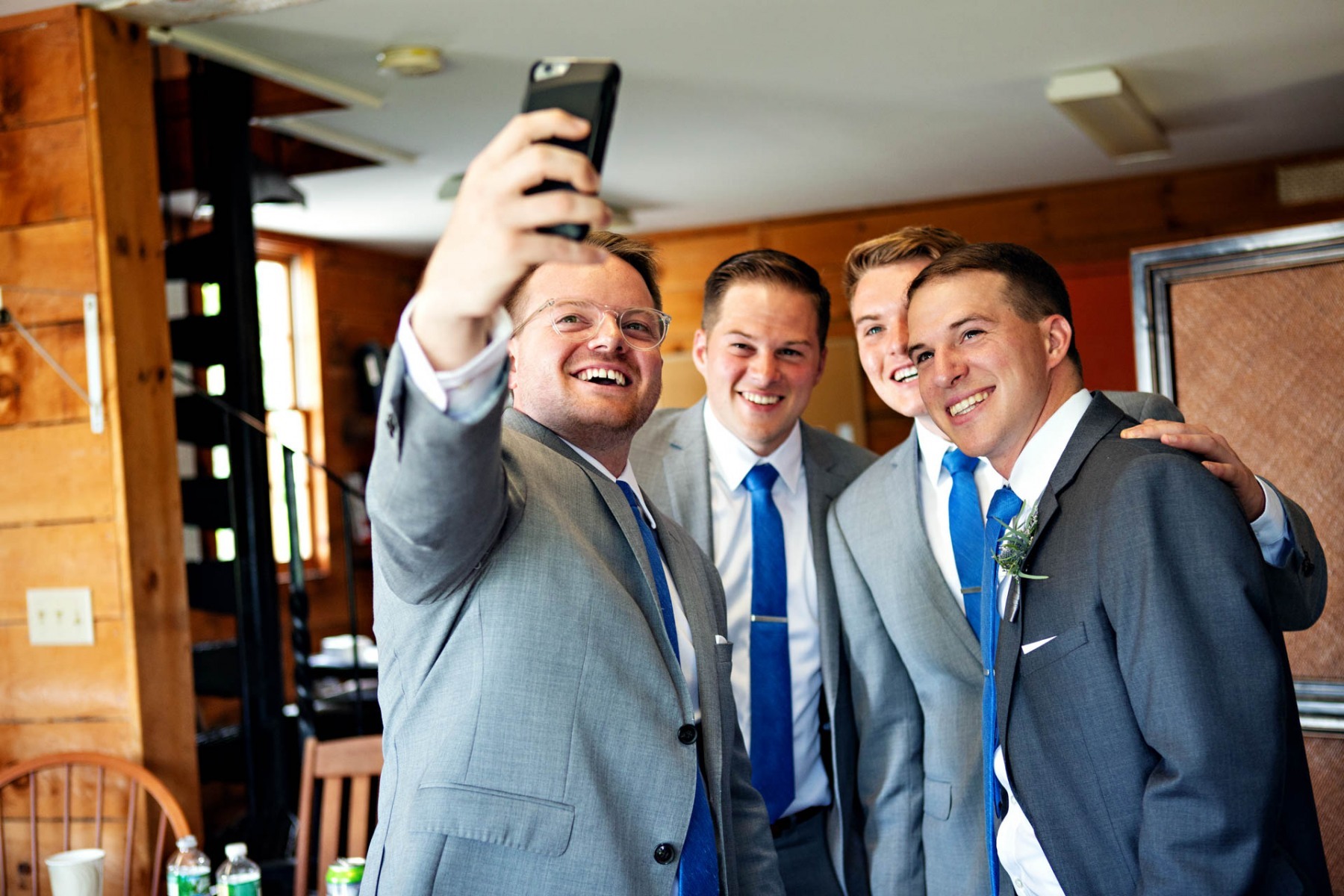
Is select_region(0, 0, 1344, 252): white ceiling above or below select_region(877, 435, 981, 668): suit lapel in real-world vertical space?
above

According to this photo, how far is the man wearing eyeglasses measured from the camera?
0.97 metres

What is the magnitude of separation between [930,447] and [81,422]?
203cm

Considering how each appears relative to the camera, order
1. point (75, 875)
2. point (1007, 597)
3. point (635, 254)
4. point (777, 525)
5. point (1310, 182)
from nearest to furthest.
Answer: point (1007, 597)
point (635, 254)
point (777, 525)
point (75, 875)
point (1310, 182)

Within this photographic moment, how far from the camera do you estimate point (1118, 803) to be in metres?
1.39

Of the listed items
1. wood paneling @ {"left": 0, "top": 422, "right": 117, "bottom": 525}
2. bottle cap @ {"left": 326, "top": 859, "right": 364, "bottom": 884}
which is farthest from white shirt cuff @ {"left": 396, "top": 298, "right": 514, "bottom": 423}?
wood paneling @ {"left": 0, "top": 422, "right": 117, "bottom": 525}

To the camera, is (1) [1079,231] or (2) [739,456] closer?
(2) [739,456]

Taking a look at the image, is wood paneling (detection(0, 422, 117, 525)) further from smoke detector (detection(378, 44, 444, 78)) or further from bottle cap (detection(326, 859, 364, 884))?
smoke detector (detection(378, 44, 444, 78))

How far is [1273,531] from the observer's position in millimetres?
1604

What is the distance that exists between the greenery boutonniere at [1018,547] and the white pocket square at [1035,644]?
0.26ft

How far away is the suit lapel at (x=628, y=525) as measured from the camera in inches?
53.5

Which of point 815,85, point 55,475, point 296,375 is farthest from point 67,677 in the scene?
point 296,375

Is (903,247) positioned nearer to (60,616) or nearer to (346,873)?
(346,873)

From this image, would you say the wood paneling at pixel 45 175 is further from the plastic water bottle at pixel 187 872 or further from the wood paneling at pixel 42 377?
the plastic water bottle at pixel 187 872

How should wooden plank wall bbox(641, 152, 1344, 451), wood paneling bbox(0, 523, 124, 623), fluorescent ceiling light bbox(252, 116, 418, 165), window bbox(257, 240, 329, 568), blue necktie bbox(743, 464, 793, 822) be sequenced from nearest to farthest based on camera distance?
blue necktie bbox(743, 464, 793, 822), wood paneling bbox(0, 523, 124, 623), fluorescent ceiling light bbox(252, 116, 418, 165), wooden plank wall bbox(641, 152, 1344, 451), window bbox(257, 240, 329, 568)
